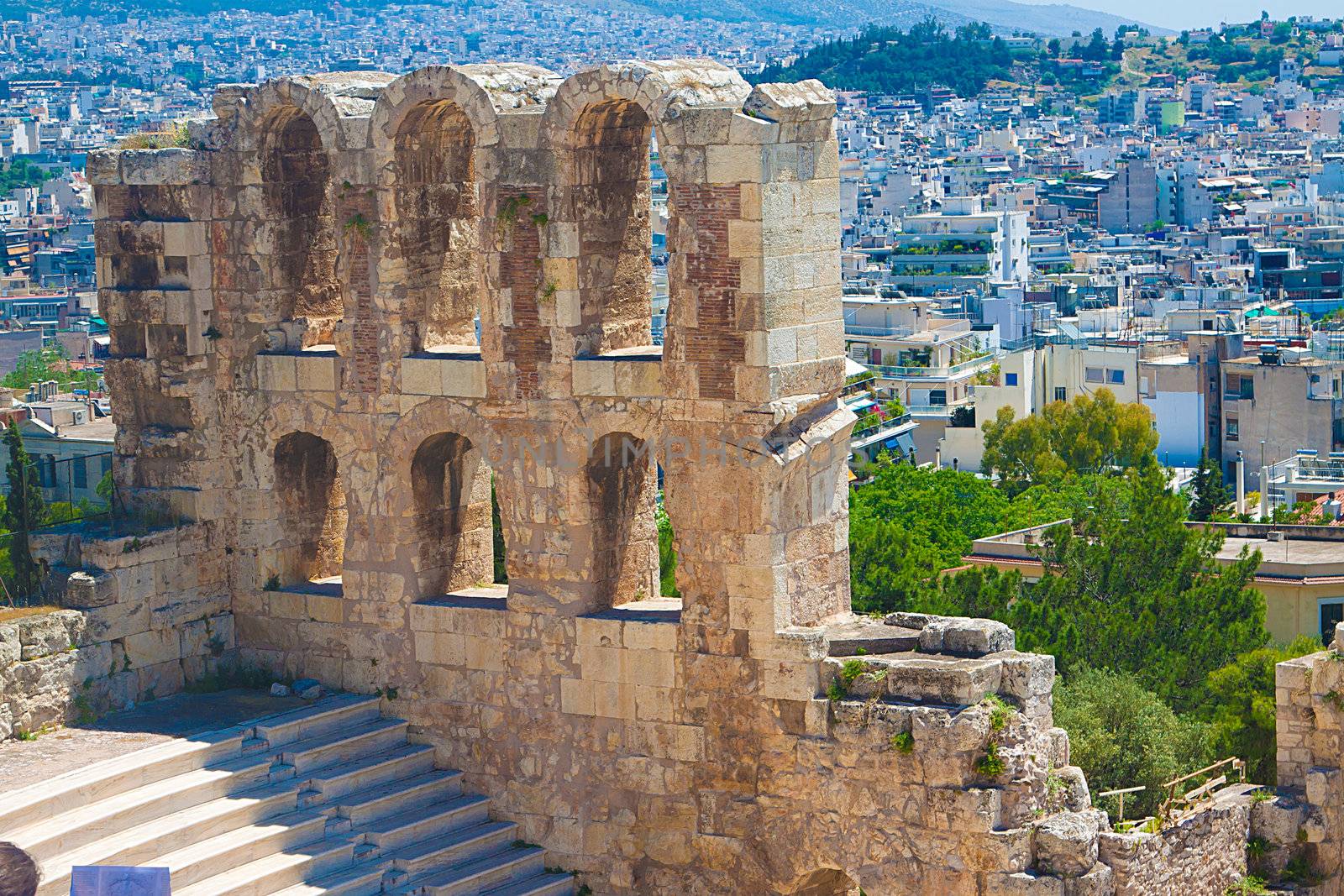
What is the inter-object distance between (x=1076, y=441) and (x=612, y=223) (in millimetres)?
62309

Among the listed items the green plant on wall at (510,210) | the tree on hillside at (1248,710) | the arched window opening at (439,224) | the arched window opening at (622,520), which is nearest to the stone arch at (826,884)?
the arched window opening at (622,520)

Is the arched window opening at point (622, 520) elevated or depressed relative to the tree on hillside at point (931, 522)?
elevated

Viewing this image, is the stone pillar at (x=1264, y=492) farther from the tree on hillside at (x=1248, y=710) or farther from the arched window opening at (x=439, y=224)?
the arched window opening at (x=439, y=224)

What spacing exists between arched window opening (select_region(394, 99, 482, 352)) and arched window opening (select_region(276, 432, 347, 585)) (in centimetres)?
217

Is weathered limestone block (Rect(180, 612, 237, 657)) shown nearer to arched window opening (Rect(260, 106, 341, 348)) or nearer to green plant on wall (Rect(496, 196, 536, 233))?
arched window opening (Rect(260, 106, 341, 348))

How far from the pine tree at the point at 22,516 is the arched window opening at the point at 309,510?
2694mm

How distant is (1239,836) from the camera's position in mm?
26516

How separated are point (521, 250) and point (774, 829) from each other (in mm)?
6457

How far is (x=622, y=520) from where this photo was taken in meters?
26.7

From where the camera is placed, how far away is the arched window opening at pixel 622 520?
26312 mm

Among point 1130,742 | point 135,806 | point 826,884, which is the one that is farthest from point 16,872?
point 1130,742

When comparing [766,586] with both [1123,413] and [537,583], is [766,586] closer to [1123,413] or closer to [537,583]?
[537,583]

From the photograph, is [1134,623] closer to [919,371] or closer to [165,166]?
[165,166]

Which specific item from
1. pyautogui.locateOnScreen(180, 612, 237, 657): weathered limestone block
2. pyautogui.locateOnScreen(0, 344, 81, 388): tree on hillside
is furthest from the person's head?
pyautogui.locateOnScreen(0, 344, 81, 388): tree on hillside
